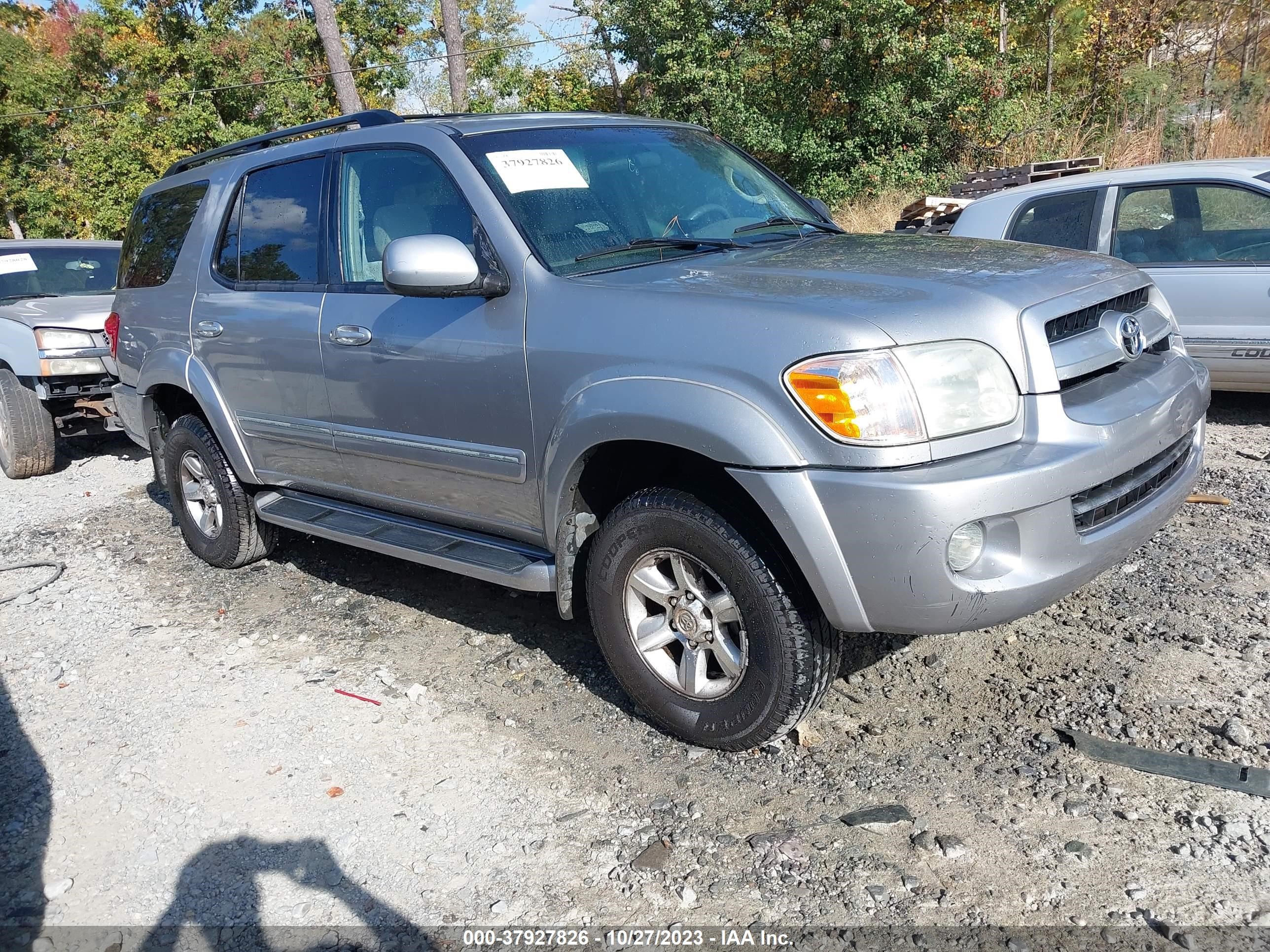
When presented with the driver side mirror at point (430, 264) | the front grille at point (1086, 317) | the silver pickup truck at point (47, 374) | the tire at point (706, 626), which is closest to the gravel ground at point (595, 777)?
the tire at point (706, 626)

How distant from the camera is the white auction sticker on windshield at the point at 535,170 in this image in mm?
3492

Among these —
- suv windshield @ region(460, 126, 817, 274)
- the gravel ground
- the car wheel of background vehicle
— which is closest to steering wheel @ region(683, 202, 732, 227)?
suv windshield @ region(460, 126, 817, 274)

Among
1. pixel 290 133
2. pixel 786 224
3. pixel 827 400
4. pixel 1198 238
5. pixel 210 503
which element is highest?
pixel 290 133

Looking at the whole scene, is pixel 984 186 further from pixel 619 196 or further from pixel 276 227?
pixel 276 227

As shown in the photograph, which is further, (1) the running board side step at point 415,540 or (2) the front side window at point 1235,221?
(2) the front side window at point 1235,221

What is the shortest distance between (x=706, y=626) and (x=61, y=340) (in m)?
6.46

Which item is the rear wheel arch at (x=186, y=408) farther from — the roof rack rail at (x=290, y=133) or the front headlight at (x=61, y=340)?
the front headlight at (x=61, y=340)

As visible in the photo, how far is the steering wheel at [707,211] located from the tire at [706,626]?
120 centimetres

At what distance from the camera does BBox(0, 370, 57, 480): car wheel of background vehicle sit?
761 centimetres

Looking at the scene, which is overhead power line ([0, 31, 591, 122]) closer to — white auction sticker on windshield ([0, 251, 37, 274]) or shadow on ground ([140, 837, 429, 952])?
white auction sticker on windshield ([0, 251, 37, 274])

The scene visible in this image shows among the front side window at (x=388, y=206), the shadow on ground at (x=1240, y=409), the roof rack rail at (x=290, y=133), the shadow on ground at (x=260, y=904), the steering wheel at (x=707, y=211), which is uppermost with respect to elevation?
the roof rack rail at (x=290, y=133)

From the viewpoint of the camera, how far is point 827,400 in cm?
255

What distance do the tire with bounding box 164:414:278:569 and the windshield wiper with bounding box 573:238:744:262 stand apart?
2544 millimetres

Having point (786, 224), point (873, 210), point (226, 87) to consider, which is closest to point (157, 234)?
point (786, 224)
